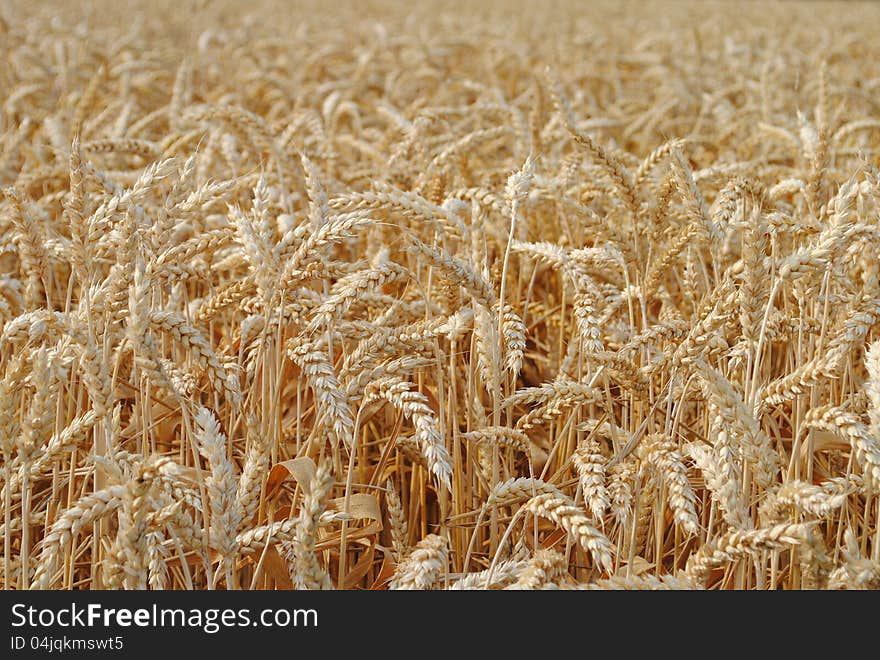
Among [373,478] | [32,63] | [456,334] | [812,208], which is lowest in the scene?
[373,478]

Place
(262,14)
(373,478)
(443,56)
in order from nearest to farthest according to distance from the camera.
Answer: (373,478) → (443,56) → (262,14)

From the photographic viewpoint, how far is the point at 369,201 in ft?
6.51

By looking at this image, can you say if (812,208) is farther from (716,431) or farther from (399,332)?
(399,332)

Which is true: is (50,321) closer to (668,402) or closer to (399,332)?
(399,332)

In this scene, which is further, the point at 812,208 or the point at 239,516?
the point at 812,208

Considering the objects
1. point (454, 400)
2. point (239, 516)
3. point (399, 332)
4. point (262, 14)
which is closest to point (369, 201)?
point (399, 332)

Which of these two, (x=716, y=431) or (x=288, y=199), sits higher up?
(x=288, y=199)

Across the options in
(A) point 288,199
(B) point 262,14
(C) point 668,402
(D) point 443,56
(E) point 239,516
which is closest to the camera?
(E) point 239,516

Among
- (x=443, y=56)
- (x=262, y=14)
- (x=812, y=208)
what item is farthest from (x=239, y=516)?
(x=262, y=14)

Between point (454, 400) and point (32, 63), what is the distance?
5.36 m

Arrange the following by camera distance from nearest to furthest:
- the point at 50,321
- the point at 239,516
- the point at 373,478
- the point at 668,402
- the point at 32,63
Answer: the point at 239,516
the point at 50,321
the point at 668,402
the point at 373,478
the point at 32,63

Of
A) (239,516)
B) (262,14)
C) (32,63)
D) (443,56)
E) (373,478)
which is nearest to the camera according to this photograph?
(239,516)

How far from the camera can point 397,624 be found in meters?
1.54

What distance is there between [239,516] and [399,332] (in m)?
0.57
